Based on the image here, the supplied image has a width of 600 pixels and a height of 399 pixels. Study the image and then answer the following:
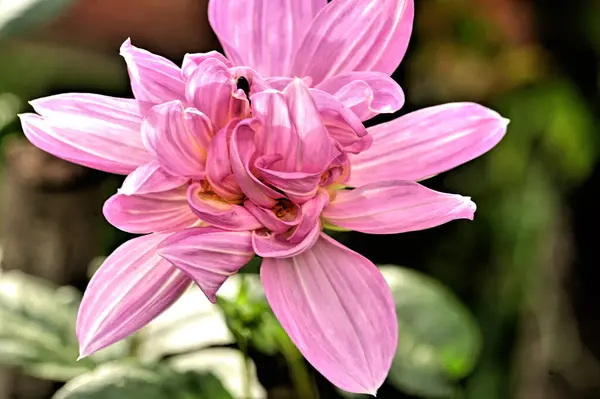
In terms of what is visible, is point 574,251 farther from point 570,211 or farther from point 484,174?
point 484,174

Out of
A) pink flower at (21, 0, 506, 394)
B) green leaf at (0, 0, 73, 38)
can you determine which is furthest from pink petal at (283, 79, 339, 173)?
green leaf at (0, 0, 73, 38)

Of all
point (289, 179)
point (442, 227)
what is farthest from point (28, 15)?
point (442, 227)

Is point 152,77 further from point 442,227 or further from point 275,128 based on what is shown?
point 442,227

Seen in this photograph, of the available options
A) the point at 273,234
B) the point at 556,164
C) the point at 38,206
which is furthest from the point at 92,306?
the point at 556,164

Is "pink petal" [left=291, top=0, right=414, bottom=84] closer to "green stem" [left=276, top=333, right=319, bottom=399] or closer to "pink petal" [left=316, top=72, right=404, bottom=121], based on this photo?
"pink petal" [left=316, top=72, right=404, bottom=121]

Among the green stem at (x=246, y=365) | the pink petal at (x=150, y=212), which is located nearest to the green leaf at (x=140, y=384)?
the green stem at (x=246, y=365)

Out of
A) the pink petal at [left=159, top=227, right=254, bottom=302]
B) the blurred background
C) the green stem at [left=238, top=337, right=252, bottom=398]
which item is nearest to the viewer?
the pink petal at [left=159, top=227, right=254, bottom=302]
